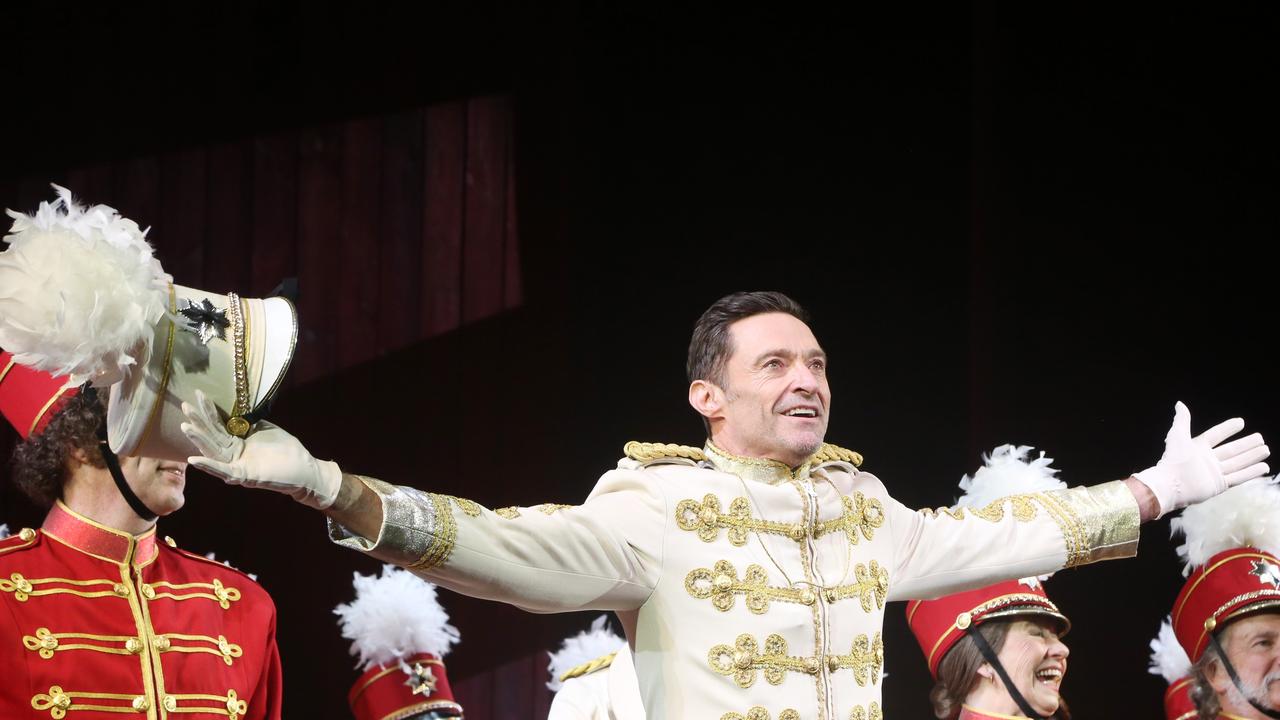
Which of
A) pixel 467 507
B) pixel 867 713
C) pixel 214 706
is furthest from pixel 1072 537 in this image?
pixel 214 706

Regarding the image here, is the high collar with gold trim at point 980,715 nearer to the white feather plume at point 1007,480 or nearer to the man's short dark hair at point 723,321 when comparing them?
the white feather plume at point 1007,480

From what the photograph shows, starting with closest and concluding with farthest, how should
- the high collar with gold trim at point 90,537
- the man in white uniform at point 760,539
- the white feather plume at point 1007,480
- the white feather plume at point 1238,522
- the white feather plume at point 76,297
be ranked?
the white feather plume at point 76,297 → the man in white uniform at point 760,539 → the high collar with gold trim at point 90,537 → the white feather plume at point 1007,480 → the white feather plume at point 1238,522

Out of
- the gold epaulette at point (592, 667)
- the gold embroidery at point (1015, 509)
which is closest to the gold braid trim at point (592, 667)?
the gold epaulette at point (592, 667)

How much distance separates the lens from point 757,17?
4.46 metres

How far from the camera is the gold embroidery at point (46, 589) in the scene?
96.0 inches

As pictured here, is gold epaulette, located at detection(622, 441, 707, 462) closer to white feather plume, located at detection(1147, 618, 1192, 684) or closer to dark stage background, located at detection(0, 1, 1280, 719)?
dark stage background, located at detection(0, 1, 1280, 719)

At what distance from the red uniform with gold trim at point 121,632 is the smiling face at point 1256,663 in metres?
2.39

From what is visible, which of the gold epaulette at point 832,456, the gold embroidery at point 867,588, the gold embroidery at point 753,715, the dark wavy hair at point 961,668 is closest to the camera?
the gold embroidery at point 753,715

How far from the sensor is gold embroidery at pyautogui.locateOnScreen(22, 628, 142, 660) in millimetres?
2400

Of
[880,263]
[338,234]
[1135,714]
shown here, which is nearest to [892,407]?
[880,263]

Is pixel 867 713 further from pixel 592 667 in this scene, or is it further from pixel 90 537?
pixel 90 537

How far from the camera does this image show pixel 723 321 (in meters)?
2.70

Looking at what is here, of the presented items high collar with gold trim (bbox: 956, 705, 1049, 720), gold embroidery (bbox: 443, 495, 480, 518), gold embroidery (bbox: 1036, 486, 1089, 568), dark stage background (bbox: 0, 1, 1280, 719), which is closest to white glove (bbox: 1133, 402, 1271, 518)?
gold embroidery (bbox: 1036, 486, 1089, 568)

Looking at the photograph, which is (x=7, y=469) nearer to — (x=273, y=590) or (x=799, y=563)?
(x=273, y=590)
